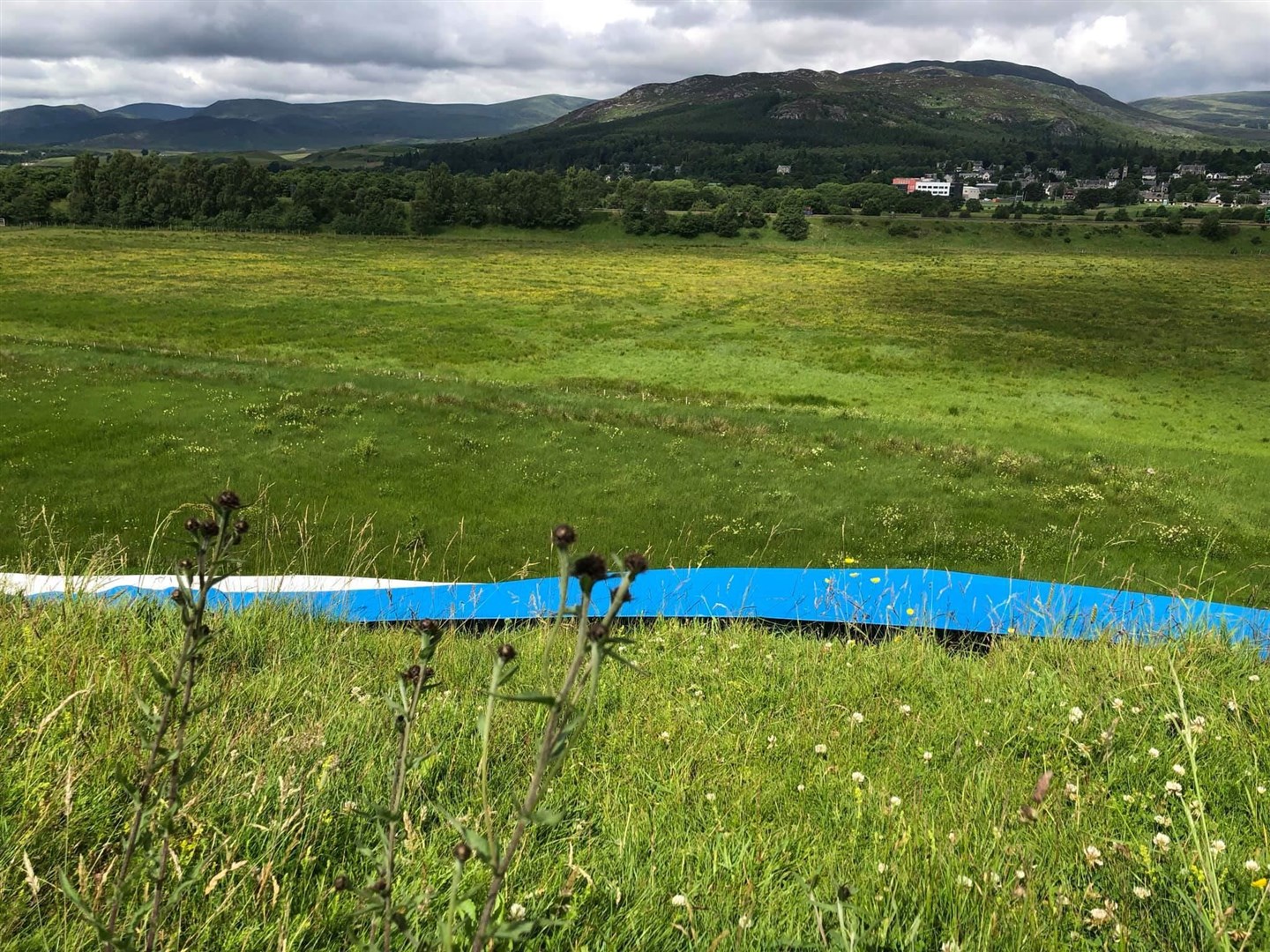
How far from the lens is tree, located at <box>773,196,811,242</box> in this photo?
145 m

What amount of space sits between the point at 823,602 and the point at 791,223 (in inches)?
5774

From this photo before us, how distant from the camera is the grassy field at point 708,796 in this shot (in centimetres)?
271

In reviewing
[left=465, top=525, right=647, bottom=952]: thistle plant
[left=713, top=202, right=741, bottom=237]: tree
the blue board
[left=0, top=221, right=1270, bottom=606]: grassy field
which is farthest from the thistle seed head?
[left=713, top=202, right=741, bottom=237]: tree

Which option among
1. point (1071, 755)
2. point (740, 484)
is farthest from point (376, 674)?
point (740, 484)

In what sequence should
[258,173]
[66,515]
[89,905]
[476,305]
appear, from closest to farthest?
[89,905]
[66,515]
[476,305]
[258,173]

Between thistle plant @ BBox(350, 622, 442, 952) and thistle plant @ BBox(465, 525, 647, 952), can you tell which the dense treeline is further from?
thistle plant @ BBox(465, 525, 647, 952)

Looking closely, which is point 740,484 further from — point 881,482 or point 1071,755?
point 1071,755

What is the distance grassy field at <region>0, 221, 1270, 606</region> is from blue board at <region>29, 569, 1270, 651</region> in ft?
2.02

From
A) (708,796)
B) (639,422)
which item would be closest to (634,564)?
(708,796)

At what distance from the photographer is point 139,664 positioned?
4.73 m

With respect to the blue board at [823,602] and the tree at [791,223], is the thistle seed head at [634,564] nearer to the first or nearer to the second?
the blue board at [823,602]

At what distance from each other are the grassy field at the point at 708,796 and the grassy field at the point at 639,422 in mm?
3259

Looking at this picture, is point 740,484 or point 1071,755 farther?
point 740,484

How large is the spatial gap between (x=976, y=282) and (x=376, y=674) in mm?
94283
